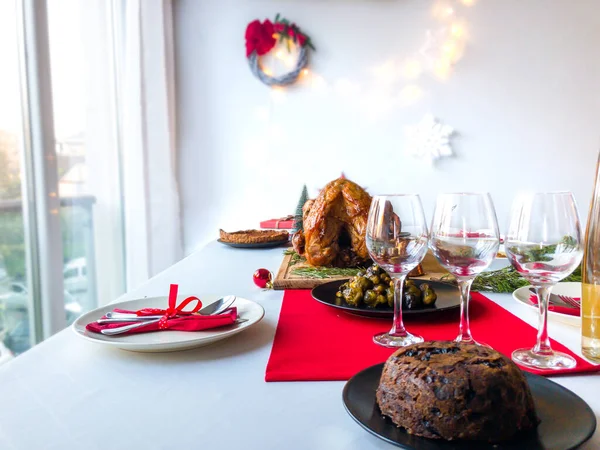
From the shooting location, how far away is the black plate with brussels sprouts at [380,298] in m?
0.82

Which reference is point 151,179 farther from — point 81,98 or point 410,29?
point 410,29

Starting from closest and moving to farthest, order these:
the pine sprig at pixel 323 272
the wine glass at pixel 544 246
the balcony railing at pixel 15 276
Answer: the wine glass at pixel 544 246, the pine sprig at pixel 323 272, the balcony railing at pixel 15 276

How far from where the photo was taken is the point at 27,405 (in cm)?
54

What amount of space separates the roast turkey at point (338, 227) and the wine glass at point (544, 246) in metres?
0.67

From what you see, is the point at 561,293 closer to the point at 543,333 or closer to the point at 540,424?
the point at 543,333

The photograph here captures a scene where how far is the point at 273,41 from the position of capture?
3316 mm

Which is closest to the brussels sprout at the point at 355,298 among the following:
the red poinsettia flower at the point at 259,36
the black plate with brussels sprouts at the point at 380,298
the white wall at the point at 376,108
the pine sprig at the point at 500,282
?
the black plate with brussels sprouts at the point at 380,298

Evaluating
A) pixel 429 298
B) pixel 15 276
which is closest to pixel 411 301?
pixel 429 298

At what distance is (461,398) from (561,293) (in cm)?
64

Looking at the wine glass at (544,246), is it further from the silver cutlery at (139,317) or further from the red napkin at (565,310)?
the silver cutlery at (139,317)

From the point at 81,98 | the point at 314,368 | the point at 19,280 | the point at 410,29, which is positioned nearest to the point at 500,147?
the point at 410,29

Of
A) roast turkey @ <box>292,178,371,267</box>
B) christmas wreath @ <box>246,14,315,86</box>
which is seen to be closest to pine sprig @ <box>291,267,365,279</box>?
roast turkey @ <box>292,178,371,267</box>

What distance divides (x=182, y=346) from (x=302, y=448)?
267 millimetres

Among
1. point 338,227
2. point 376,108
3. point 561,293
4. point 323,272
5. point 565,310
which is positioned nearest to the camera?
point 565,310
